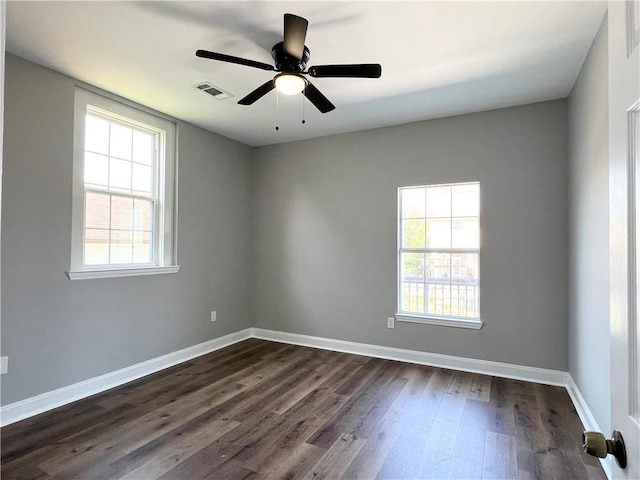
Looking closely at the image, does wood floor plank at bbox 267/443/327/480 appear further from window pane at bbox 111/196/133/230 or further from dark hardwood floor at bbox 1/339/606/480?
window pane at bbox 111/196/133/230

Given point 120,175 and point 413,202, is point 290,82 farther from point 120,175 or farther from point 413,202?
point 413,202

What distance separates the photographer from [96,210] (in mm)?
3301

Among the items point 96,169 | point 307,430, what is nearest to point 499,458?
point 307,430

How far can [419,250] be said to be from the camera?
4098 millimetres

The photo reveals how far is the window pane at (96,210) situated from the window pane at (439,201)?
3422 mm

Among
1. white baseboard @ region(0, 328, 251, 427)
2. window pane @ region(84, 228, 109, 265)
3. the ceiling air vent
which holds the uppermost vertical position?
the ceiling air vent

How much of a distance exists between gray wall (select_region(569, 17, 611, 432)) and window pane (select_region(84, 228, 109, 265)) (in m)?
4.02

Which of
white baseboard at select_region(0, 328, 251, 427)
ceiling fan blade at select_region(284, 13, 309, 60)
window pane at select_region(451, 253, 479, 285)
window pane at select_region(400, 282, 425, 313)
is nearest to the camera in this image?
ceiling fan blade at select_region(284, 13, 309, 60)

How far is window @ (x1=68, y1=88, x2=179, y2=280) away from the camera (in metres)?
3.13

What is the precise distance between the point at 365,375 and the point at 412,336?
78 cm

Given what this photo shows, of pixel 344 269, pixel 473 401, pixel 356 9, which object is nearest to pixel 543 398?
pixel 473 401

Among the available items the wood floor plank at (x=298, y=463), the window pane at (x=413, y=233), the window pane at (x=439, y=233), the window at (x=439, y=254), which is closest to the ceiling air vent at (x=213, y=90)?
the window at (x=439, y=254)

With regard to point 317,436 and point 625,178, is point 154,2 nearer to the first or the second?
point 625,178

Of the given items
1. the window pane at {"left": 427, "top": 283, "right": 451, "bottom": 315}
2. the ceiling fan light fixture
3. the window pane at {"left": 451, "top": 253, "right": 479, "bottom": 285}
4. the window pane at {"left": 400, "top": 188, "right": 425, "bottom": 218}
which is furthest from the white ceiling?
the window pane at {"left": 427, "top": 283, "right": 451, "bottom": 315}
